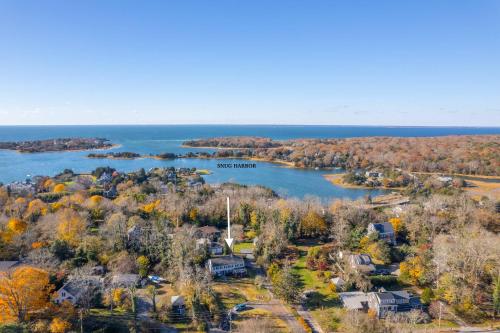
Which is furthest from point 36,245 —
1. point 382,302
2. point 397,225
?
point 397,225

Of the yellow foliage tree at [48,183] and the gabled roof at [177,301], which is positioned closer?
the gabled roof at [177,301]

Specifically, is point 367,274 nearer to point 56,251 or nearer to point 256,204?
point 256,204

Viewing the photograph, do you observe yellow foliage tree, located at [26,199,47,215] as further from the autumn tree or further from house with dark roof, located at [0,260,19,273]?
the autumn tree

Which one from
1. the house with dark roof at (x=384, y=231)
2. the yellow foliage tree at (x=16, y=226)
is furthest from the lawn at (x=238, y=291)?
the yellow foliage tree at (x=16, y=226)

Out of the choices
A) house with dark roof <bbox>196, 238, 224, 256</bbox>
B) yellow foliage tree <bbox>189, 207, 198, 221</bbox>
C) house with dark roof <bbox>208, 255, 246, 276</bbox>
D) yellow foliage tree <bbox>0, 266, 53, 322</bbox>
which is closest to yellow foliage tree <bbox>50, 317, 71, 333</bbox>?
yellow foliage tree <bbox>0, 266, 53, 322</bbox>

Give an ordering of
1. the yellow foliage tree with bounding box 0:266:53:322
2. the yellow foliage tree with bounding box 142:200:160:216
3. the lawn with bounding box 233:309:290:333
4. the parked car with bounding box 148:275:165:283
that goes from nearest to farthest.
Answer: the yellow foliage tree with bounding box 0:266:53:322 < the lawn with bounding box 233:309:290:333 < the parked car with bounding box 148:275:165:283 < the yellow foliage tree with bounding box 142:200:160:216

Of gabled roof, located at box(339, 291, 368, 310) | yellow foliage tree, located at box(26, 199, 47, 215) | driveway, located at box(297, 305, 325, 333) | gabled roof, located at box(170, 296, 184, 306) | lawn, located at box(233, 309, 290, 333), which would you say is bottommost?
driveway, located at box(297, 305, 325, 333)

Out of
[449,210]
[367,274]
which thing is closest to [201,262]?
[367,274]

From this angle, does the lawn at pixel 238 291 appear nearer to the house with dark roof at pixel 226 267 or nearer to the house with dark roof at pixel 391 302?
the house with dark roof at pixel 226 267
